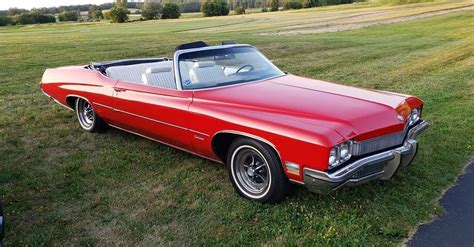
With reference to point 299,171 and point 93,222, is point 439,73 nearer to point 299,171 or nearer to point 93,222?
point 299,171

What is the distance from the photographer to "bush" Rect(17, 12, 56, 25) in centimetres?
5219

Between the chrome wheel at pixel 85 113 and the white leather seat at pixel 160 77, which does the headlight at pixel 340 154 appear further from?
the chrome wheel at pixel 85 113

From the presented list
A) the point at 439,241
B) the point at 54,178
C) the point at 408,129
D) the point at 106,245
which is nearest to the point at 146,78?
the point at 54,178

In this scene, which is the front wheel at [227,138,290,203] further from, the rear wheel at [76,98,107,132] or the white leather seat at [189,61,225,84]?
the rear wheel at [76,98,107,132]

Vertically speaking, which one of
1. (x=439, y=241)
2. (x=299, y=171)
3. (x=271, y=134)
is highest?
(x=271, y=134)

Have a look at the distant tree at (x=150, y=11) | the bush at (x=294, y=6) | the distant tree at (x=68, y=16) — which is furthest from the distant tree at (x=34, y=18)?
the bush at (x=294, y=6)

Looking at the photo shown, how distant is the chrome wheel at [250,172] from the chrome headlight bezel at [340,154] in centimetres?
63

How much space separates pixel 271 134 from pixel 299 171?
38cm

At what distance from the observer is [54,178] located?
470 centimetres

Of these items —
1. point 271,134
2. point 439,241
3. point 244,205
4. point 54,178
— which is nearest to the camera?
point 439,241

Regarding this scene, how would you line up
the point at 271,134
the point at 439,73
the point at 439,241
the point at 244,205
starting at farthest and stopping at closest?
the point at 439,73
the point at 244,205
the point at 271,134
the point at 439,241

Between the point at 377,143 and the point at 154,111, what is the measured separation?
2.40 m

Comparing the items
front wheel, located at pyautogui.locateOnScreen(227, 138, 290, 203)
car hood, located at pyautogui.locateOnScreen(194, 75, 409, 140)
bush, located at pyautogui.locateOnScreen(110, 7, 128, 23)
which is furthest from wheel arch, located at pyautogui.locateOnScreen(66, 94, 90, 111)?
bush, located at pyautogui.locateOnScreen(110, 7, 128, 23)

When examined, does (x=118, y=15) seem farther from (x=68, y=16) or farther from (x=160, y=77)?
(x=160, y=77)
